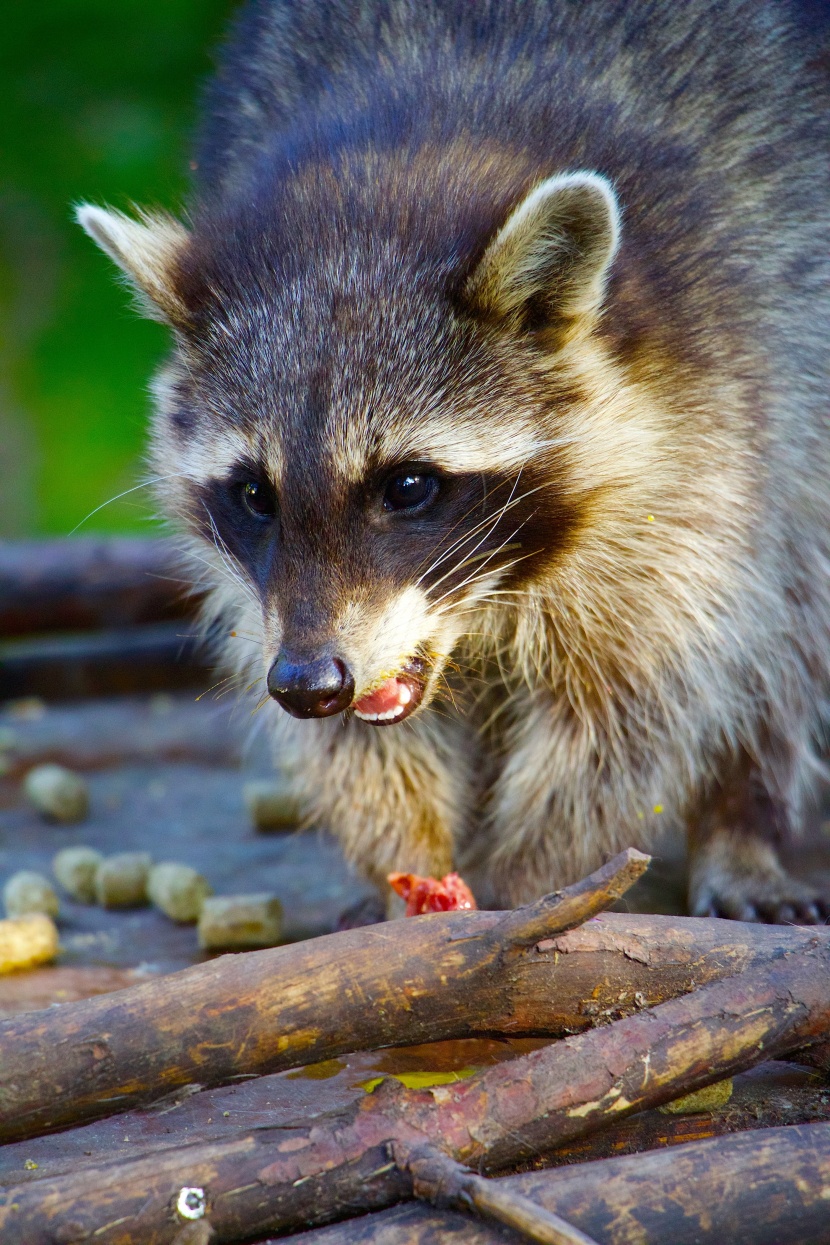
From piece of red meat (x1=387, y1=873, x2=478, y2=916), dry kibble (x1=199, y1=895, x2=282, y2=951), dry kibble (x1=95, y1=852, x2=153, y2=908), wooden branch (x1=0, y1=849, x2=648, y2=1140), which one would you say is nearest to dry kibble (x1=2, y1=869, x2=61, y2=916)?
dry kibble (x1=95, y1=852, x2=153, y2=908)

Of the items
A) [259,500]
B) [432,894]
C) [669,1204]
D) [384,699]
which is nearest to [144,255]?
[259,500]

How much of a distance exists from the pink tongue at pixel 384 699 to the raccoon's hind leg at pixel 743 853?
1.07 m

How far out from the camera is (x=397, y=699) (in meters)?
2.65

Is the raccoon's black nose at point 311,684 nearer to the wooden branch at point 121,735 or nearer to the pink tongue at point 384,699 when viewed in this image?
the pink tongue at point 384,699

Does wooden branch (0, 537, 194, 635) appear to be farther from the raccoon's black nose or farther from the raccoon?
the raccoon's black nose

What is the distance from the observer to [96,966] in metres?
3.16

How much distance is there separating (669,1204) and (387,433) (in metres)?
1.41

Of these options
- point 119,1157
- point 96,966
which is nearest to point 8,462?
point 96,966

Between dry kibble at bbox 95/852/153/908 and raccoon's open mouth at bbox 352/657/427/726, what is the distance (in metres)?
1.19

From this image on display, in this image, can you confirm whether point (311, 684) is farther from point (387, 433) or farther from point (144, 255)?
point (144, 255)

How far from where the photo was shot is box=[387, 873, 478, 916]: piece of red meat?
2.82 metres

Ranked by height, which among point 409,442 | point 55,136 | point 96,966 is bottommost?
point 96,966

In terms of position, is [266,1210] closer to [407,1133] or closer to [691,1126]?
[407,1133]

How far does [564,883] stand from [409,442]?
1.17 meters
